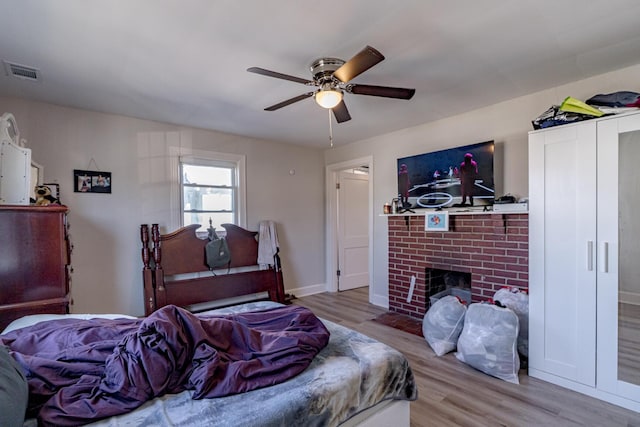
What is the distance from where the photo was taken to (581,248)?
7.34 feet

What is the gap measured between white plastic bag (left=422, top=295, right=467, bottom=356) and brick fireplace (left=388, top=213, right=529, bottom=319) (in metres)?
0.54

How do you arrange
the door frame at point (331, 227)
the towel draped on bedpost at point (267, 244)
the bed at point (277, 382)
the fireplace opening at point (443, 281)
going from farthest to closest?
1. the door frame at point (331, 227)
2. the towel draped on bedpost at point (267, 244)
3. the fireplace opening at point (443, 281)
4. the bed at point (277, 382)

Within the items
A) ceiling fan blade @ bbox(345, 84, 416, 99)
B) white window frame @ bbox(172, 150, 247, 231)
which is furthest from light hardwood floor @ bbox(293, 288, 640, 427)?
white window frame @ bbox(172, 150, 247, 231)

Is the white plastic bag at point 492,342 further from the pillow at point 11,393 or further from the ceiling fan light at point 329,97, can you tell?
the pillow at point 11,393

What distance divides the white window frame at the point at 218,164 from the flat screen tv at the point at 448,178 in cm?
218

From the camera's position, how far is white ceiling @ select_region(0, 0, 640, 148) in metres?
1.77

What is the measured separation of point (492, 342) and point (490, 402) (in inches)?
18.3

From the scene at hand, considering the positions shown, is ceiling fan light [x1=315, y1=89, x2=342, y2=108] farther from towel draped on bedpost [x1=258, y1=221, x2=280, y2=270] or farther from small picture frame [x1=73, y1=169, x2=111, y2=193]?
small picture frame [x1=73, y1=169, x2=111, y2=193]

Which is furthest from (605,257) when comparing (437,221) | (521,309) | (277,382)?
(277,382)

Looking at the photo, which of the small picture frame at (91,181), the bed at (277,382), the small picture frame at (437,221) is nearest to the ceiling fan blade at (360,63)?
the bed at (277,382)

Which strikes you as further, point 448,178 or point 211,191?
point 211,191

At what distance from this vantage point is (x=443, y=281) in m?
3.96

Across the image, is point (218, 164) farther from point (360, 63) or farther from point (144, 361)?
point (144, 361)

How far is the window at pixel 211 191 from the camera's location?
4035 millimetres
